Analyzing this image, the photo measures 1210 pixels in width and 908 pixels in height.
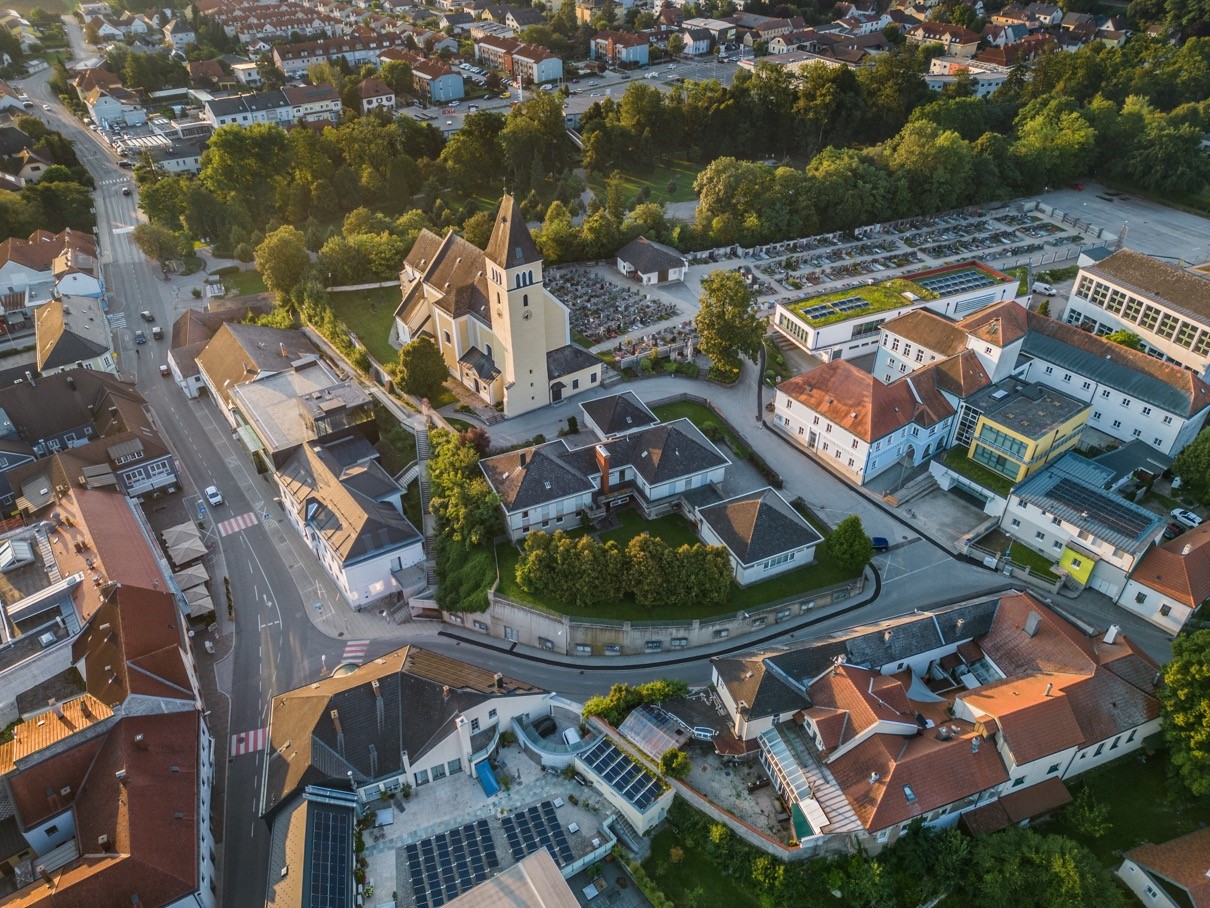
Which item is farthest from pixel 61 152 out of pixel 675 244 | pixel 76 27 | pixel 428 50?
pixel 76 27

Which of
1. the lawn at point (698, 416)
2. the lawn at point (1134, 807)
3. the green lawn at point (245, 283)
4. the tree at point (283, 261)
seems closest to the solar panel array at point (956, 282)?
the lawn at point (698, 416)

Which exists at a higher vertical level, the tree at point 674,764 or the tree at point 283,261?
the tree at point 283,261

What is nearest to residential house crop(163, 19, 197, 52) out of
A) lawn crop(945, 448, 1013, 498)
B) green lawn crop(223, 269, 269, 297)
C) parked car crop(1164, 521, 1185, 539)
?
green lawn crop(223, 269, 269, 297)

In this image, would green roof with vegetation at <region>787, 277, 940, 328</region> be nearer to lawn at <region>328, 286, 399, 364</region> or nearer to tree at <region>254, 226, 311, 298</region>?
lawn at <region>328, 286, 399, 364</region>

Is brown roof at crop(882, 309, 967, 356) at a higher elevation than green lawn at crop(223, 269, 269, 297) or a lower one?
higher

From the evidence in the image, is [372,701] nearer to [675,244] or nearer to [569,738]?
[569,738]

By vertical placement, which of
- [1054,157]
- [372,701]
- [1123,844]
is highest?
[1054,157]

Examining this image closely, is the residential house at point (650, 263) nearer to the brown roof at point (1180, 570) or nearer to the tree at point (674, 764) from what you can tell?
the brown roof at point (1180, 570)
